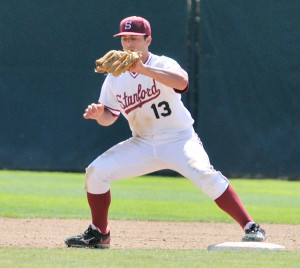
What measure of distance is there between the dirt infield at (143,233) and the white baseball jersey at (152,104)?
33.8 inches

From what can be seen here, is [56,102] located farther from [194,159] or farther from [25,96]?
[194,159]

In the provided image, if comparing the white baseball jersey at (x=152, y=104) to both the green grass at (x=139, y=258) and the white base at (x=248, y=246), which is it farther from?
the green grass at (x=139, y=258)

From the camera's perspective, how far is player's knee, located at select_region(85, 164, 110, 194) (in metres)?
5.29

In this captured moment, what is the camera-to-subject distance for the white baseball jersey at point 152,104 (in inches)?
211

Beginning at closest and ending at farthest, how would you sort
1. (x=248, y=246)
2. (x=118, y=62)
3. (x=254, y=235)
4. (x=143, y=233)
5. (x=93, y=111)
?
(x=118, y=62), (x=248, y=246), (x=254, y=235), (x=93, y=111), (x=143, y=233)

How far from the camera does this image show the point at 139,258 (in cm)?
434

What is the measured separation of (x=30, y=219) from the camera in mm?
7078

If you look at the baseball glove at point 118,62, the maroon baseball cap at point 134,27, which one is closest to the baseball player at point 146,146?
the maroon baseball cap at point 134,27

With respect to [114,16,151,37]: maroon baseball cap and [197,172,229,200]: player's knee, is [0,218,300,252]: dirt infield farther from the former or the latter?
[114,16,151,37]: maroon baseball cap

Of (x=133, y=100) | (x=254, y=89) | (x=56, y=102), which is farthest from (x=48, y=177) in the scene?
(x=133, y=100)

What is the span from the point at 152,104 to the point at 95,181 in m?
0.64

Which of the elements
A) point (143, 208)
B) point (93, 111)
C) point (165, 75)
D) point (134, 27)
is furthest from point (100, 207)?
point (143, 208)

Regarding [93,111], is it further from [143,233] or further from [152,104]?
[143,233]

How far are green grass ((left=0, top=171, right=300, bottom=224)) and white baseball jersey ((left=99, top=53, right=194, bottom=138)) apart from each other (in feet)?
7.06
